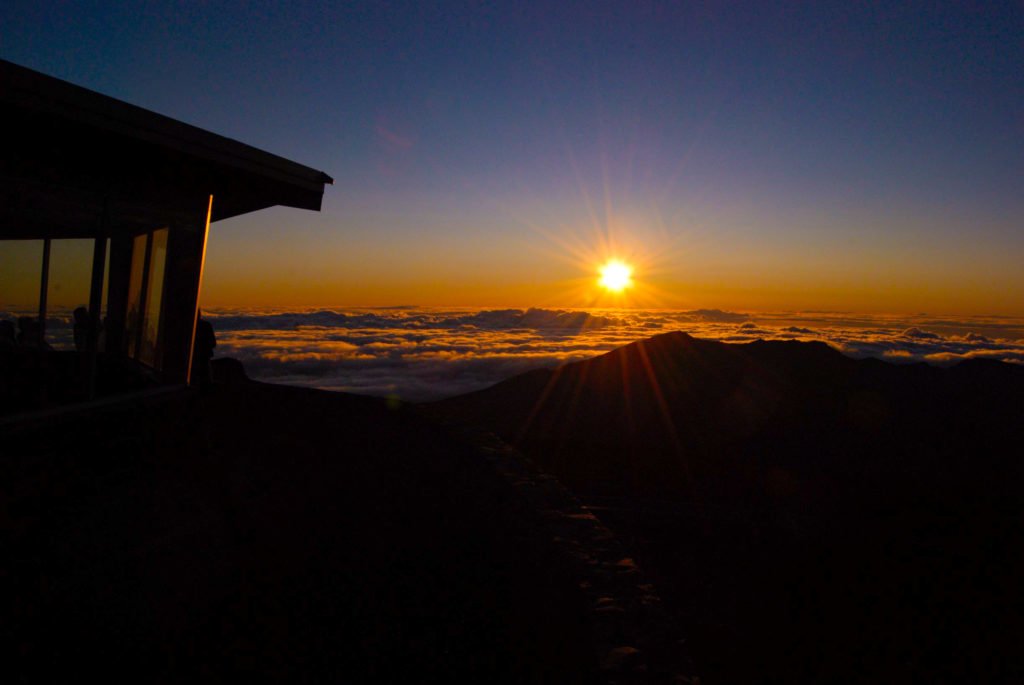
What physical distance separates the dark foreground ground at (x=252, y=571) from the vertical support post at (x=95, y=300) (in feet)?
1.34

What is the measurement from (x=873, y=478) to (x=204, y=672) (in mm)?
55254

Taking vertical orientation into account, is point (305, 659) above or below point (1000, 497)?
above

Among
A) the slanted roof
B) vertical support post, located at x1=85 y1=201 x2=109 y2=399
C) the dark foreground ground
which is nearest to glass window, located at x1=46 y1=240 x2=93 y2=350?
the slanted roof

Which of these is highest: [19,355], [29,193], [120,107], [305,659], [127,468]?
[120,107]

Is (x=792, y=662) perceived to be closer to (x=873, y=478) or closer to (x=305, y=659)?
(x=305, y=659)

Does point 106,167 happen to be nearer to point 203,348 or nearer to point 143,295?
point 143,295

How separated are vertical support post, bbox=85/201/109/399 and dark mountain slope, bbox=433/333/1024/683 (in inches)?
283

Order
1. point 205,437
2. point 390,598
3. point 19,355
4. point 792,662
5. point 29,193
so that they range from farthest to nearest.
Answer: point 792,662
point 19,355
point 205,437
point 29,193
point 390,598

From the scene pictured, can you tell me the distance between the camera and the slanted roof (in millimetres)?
4652

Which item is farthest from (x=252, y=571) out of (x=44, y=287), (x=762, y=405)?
(x=762, y=405)

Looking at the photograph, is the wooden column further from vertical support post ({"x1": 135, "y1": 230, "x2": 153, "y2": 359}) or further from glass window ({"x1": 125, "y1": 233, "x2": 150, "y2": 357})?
glass window ({"x1": 125, "y1": 233, "x2": 150, "y2": 357})

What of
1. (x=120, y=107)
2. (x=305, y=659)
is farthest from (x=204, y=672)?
(x=120, y=107)

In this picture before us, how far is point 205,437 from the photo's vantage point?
6.28 m

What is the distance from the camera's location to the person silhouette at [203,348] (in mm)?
9742
